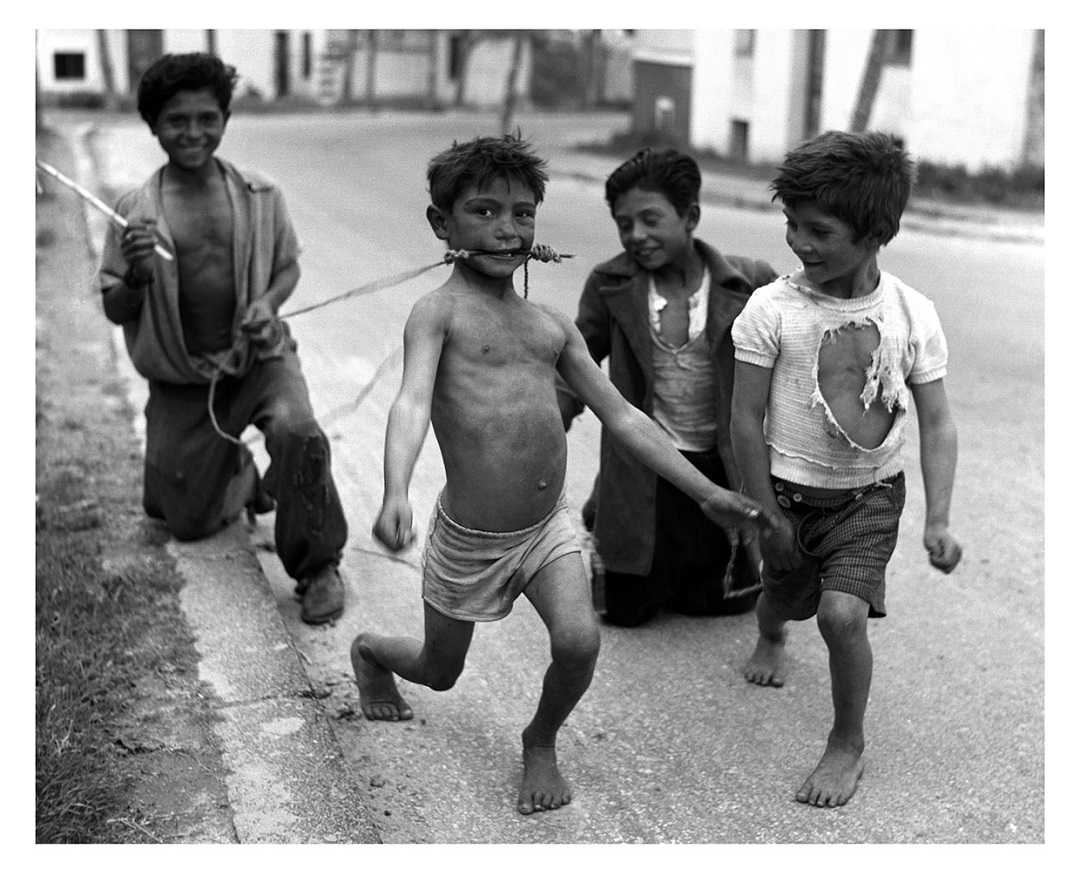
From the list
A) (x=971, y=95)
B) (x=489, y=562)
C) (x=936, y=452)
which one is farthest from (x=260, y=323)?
(x=971, y=95)

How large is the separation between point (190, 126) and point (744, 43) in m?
17.3

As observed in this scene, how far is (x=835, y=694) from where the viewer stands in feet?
12.4

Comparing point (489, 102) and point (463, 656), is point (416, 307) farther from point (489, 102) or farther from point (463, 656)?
point (489, 102)

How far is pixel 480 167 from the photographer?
137 inches

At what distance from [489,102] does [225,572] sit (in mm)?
39420

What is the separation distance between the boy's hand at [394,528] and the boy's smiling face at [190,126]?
7.81ft

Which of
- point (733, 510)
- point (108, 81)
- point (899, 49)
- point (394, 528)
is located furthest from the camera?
point (108, 81)

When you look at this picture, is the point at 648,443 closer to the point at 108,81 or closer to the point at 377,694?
the point at 377,694

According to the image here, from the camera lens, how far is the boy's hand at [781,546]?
3754mm

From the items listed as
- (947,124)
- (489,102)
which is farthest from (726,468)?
(489,102)

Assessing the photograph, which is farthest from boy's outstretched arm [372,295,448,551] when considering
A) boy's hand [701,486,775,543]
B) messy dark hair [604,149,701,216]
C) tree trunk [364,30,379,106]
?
tree trunk [364,30,379,106]

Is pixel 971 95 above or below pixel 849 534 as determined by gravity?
above

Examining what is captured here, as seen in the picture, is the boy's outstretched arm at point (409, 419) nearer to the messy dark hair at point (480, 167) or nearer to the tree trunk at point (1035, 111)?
the messy dark hair at point (480, 167)

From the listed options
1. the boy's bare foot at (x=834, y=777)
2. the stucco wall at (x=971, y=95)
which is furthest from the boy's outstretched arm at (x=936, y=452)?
the stucco wall at (x=971, y=95)
